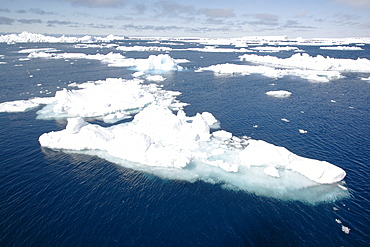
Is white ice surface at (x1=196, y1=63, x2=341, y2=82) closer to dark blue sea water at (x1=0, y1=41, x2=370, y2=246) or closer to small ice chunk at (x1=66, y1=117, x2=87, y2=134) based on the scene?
dark blue sea water at (x1=0, y1=41, x2=370, y2=246)

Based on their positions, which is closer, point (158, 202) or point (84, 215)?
point (84, 215)

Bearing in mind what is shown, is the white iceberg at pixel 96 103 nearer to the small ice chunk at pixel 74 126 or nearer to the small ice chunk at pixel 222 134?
the small ice chunk at pixel 74 126

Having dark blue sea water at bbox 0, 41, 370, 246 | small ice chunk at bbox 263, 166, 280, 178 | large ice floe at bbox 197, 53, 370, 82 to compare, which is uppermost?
large ice floe at bbox 197, 53, 370, 82

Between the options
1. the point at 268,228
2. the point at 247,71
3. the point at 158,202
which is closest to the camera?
the point at 268,228

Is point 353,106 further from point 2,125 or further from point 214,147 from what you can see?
point 2,125

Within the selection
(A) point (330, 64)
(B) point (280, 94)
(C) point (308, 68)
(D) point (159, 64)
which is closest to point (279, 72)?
(C) point (308, 68)

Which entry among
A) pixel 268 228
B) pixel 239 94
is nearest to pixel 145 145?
pixel 268 228

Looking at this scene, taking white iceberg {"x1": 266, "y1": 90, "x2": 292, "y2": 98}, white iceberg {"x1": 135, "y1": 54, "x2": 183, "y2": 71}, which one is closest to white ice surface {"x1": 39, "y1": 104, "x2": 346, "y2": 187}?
white iceberg {"x1": 266, "y1": 90, "x2": 292, "y2": 98}
